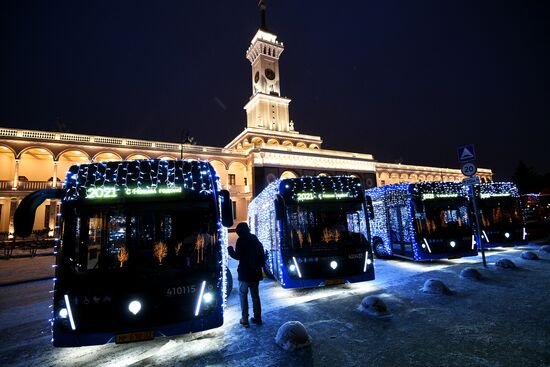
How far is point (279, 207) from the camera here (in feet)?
23.1

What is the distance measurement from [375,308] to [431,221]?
20.4 feet

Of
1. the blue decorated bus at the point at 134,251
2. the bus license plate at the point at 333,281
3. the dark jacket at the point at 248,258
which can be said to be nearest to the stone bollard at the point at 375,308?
the bus license plate at the point at 333,281

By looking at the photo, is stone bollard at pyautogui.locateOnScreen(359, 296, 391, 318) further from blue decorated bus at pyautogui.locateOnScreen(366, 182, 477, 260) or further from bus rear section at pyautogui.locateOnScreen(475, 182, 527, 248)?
bus rear section at pyautogui.locateOnScreen(475, 182, 527, 248)

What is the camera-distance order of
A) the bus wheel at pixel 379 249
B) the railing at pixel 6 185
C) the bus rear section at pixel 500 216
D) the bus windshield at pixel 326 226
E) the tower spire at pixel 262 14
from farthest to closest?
1. the tower spire at pixel 262 14
2. the railing at pixel 6 185
3. the bus wheel at pixel 379 249
4. the bus rear section at pixel 500 216
5. the bus windshield at pixel 326 226

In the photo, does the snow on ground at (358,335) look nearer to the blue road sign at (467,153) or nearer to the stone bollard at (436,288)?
the stone bollard at (436,288)

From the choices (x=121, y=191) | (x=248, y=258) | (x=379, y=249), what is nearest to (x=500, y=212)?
(x=379, y=249)

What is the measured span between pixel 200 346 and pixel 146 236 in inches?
74.8

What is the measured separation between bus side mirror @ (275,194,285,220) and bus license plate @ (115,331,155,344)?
3.77 m

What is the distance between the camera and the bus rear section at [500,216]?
1173 centimetres

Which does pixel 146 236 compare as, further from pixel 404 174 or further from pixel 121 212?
pixel 404 174

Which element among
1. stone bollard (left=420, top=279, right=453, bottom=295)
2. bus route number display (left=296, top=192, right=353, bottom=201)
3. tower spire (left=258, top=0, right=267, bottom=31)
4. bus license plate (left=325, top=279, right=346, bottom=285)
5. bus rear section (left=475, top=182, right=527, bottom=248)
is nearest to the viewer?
stone bollard (left=420, top=279, right=453, bottom=295)

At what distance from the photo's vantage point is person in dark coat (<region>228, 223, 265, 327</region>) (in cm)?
510

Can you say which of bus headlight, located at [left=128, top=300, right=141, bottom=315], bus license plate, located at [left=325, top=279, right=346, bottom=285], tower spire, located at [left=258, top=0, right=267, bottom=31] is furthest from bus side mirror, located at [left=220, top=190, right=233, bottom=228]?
tower spire, located at [left=258, top=0, right=267, bottom=31]

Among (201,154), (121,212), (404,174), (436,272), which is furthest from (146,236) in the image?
(404,174)
